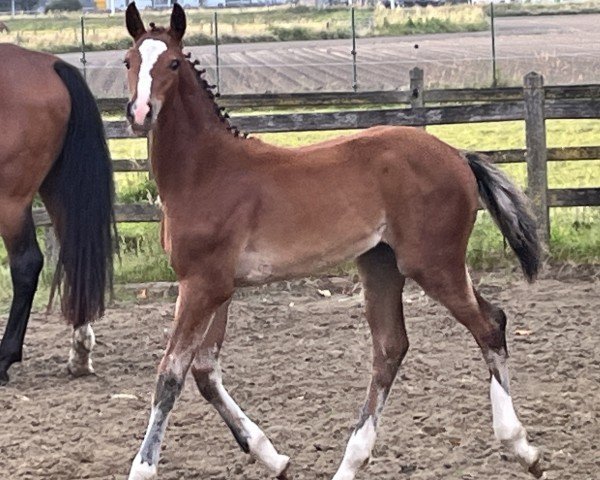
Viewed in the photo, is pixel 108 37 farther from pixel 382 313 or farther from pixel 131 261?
pixel 382 313

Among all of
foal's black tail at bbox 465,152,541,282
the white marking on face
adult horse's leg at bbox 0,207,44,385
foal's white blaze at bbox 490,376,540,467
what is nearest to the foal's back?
adult horse's leg at bbox 0,207,44,385

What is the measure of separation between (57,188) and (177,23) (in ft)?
8.17

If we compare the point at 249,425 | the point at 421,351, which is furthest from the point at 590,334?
the point at 249,425

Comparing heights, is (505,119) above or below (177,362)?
above

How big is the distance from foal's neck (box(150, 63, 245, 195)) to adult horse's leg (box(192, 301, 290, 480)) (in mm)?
548

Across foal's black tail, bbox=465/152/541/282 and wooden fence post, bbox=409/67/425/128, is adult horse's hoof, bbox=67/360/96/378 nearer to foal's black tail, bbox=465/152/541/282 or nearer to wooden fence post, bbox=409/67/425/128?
foal's black tail, bbox=465/152/541/282

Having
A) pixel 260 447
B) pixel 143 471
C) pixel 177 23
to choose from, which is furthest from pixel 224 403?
pixel 177 23

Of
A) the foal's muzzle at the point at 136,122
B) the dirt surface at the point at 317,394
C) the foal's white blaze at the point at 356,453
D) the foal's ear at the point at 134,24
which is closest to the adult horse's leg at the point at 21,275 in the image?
the dirt surface at the point at 317,394

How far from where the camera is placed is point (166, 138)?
4453 millimetres

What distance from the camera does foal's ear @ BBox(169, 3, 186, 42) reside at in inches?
A: 170

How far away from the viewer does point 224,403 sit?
468 centimetres

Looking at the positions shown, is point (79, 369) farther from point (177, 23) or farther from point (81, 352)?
point (177, 23)

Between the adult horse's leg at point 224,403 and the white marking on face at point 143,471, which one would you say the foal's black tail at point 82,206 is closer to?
the adult horse's leg at point 224,403

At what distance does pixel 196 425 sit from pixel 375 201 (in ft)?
5.30
